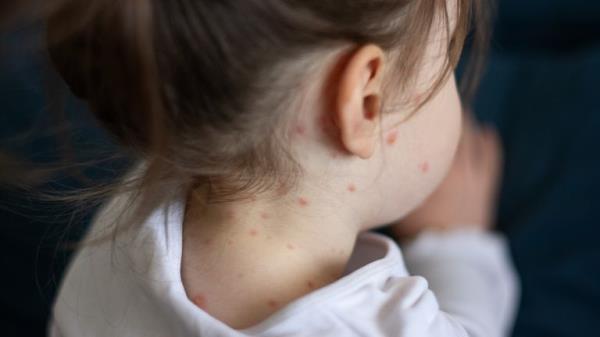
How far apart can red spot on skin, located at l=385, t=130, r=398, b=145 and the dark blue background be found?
14.3 inches

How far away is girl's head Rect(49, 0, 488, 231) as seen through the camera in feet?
1.72

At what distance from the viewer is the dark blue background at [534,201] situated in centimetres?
106

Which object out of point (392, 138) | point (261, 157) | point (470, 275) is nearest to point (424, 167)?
point (392, 138)

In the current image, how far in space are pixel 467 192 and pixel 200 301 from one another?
0.64 m

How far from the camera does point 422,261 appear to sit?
105 cm

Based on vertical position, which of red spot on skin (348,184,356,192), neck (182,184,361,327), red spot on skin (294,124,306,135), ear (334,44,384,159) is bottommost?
neck (182,184,361,327)

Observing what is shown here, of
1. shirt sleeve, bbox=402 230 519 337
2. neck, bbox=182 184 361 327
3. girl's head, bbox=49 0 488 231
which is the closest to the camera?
girl's head, bbox=49 0 488 231

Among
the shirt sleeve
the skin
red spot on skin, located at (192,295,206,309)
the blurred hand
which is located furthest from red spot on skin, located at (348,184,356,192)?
the blurred hand

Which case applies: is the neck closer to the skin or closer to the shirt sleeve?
the skin

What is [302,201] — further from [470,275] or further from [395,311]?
[470,275]

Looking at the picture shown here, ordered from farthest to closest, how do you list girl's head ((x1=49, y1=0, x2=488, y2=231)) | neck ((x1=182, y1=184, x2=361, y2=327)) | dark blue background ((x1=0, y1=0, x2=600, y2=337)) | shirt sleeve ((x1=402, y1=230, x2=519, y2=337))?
dark blue background ((x1=0, y1=0, x2=600, y2=337))
shirt sleeve ((x1=402, y1=230, x2=519, y2=337))
neck ((x1=182, y1=184, x2=361, y2=327))
girl's head ((x1=49, y1=0, x2=488, y2=231))

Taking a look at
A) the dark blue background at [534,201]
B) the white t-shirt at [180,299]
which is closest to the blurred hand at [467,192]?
the dark blue background at [534,201]

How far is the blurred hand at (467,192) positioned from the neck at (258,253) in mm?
470

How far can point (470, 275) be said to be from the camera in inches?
39.2
